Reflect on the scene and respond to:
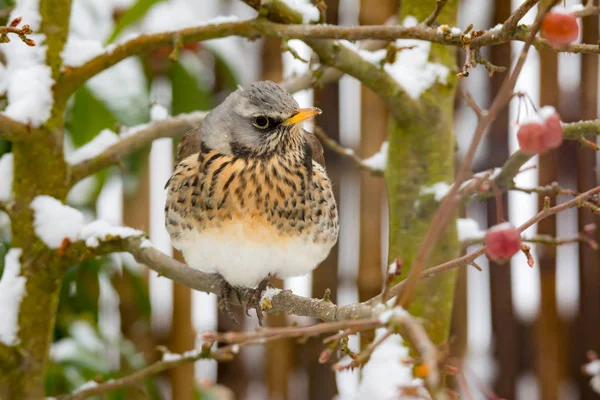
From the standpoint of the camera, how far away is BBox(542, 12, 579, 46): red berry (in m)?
0.54

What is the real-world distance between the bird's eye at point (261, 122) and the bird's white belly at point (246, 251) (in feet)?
0.48

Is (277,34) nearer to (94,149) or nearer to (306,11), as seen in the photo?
(306,11)

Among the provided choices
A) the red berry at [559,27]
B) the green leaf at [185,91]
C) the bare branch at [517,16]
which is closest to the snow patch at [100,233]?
the bare branch at [517,16]

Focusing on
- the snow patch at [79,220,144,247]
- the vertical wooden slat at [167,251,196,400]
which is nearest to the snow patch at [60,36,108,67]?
the snow patch at [79,220,144,247]

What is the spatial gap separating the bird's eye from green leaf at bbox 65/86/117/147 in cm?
71

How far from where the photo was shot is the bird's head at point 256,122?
1043 mm

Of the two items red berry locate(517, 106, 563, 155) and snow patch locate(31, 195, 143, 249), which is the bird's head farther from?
red berry locate(517, 106, 563, 155)

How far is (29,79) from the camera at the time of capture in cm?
114

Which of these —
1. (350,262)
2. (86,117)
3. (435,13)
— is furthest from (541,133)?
(350,262)

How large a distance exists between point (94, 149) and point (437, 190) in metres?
0.57

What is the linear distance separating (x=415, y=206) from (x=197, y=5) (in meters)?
1.48

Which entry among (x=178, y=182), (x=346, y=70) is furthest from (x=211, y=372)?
(x=346, y=70)

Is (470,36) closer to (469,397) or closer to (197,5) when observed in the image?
(469,397)

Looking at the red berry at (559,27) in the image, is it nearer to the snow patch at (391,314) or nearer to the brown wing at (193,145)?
the snow patch at (391,314)
